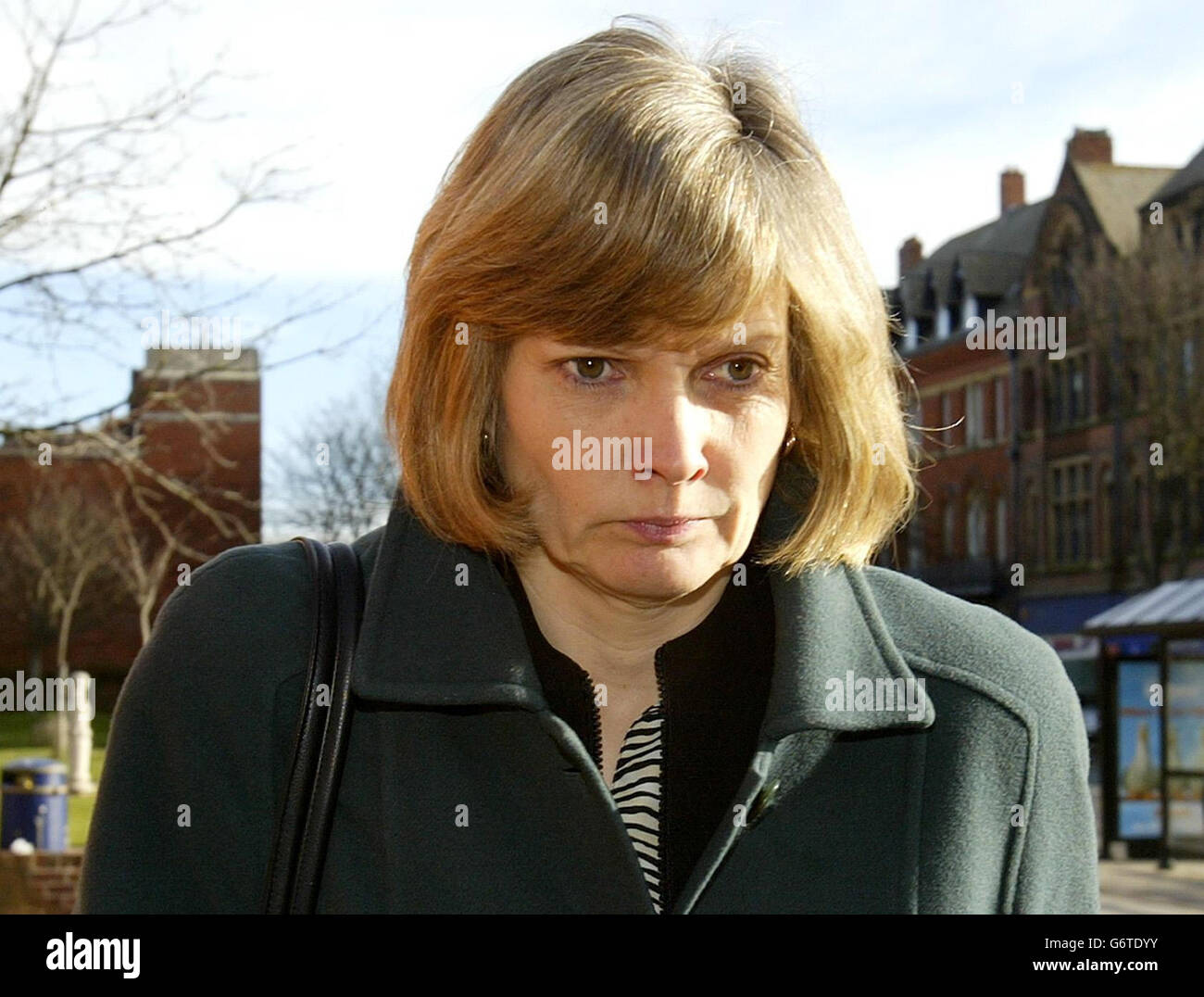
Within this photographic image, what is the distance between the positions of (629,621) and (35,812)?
8.41m

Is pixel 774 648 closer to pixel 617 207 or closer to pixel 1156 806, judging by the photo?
pixel 617 207

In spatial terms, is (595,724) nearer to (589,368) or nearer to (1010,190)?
(589,368)

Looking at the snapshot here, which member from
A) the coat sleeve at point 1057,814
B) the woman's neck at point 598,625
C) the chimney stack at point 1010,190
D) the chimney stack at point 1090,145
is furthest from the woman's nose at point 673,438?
the chimney stack at point 1010,190

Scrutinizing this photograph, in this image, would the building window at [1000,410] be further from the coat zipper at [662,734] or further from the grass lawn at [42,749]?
the coat zipper at [662,734]

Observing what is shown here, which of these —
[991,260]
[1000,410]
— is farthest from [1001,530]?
[991,260]

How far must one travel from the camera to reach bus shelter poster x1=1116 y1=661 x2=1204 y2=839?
41.3 feet

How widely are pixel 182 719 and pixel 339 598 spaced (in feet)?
0.70

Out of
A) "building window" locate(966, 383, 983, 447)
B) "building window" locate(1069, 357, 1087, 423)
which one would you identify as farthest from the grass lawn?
"building window" locate(1069, 357, 1087, 423)

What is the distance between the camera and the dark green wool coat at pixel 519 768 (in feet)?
5.94

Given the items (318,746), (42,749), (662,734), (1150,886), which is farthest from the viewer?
(42,749)

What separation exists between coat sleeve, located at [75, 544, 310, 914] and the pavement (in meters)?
9.14

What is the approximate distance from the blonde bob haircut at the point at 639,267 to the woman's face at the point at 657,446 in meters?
0.04

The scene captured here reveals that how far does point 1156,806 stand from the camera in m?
14.1

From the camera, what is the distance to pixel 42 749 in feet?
77.5
